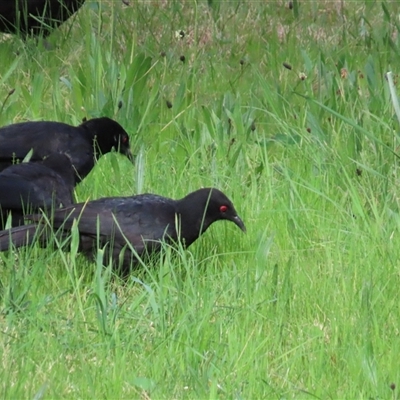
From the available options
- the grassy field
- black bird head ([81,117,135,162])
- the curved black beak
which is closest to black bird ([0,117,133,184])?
black bird head ([81,117,135,162])

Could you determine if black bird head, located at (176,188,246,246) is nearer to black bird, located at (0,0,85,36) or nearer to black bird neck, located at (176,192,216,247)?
black bird neck, located at (176,192,216,247)

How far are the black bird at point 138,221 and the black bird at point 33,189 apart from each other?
24cm

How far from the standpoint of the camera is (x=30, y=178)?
5434 mm

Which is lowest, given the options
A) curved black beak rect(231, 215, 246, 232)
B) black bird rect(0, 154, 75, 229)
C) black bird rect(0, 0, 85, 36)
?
black bird rect(0, 154, 75, 229)

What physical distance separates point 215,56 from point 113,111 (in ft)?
4.89

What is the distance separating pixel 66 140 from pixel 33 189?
0.75m

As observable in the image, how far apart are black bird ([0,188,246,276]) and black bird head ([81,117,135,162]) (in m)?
1.08

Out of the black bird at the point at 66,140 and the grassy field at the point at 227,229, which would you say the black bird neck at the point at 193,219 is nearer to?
the grassy field at the point at 227,229

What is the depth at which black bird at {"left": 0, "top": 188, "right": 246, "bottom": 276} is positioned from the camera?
4848 millimetres

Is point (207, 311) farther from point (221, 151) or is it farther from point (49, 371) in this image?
point (221, 151)

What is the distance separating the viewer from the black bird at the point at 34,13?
26.0ft

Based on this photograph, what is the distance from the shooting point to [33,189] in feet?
17.6

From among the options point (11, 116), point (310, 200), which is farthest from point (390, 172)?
point (11, 116)

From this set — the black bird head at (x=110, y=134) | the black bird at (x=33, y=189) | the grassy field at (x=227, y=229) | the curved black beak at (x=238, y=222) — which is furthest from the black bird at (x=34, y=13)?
the curved black beak at (x=238, y=222)
